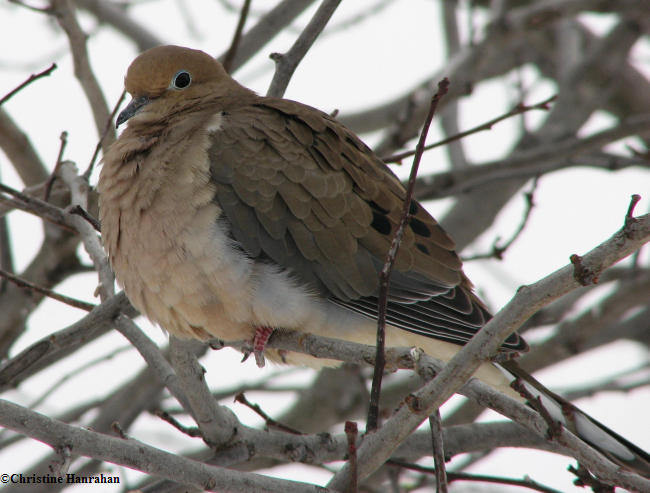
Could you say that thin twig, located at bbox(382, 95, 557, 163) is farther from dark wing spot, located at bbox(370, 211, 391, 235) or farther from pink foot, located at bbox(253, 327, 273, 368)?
pink foot, located at bbox(253, 327, 273, 368)

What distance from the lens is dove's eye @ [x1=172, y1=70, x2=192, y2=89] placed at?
13.8 ft

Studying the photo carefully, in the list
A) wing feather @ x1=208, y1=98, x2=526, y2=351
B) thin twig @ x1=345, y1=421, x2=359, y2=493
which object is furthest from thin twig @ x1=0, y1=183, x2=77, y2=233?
thin twig @ x1=345, y1=421, x2=359, y2=493

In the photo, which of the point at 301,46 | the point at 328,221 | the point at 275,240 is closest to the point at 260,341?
the point at 275,240

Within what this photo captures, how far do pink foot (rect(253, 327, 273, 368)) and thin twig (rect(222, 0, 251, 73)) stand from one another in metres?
1.44

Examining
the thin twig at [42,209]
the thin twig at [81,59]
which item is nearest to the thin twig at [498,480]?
the thin twig at [42,209]

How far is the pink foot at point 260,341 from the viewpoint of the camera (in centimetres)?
337

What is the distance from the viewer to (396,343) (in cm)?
372

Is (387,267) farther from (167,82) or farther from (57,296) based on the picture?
(167,82)

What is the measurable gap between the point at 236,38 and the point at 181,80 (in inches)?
15.2

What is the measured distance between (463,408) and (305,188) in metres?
1.92

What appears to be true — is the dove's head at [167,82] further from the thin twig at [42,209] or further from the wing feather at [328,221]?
the thin twig at [42,209]

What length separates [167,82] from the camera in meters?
4.17

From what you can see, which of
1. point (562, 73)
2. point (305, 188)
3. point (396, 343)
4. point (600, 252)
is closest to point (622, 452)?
point (396, 343)

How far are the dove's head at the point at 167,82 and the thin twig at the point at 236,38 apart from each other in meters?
0.14
